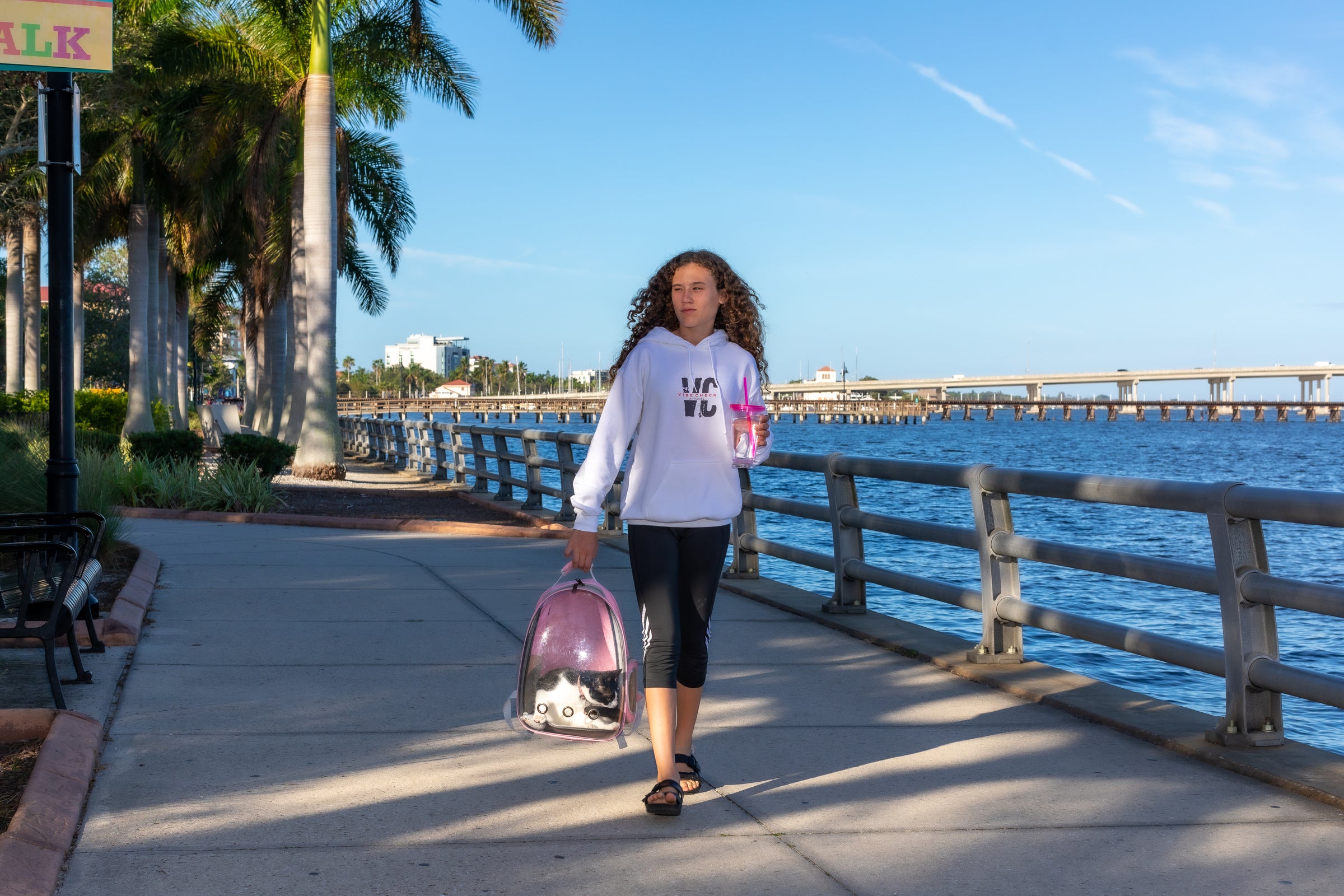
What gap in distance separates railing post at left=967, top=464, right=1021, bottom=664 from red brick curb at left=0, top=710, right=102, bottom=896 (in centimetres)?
415

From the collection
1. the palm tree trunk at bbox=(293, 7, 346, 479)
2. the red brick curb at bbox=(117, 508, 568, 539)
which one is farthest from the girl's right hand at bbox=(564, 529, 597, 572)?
the palm tree trunk at bbox=(293, 7, 346, 479)

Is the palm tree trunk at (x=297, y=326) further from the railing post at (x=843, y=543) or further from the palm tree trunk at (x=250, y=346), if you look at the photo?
the railing post at (x=843, y=543)

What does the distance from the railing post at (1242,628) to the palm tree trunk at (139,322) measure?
29.4m

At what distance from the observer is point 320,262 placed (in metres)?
21.3

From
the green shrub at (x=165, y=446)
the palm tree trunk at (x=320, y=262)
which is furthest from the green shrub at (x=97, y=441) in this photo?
the palm tree trunk at (x=320, y=262)

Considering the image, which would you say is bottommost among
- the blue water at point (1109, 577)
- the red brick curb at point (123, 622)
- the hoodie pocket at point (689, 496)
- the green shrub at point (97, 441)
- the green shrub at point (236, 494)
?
the blue water at point (1109, 577)

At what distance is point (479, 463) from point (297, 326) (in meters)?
10.5

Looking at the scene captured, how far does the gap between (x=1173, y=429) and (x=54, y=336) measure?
19500 cm

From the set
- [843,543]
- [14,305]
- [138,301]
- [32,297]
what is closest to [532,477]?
[843,543]

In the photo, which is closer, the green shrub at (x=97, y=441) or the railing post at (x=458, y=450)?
the green shrub at (x=97, y=441)

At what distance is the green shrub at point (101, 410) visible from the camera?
32250mm

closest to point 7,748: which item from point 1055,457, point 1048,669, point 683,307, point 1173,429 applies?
point 683,307

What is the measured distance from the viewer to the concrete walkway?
357cm

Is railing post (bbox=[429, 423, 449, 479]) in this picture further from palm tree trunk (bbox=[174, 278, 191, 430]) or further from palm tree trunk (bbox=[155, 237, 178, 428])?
palm tree trunk (bbox=[174, 278, 191, 430])
